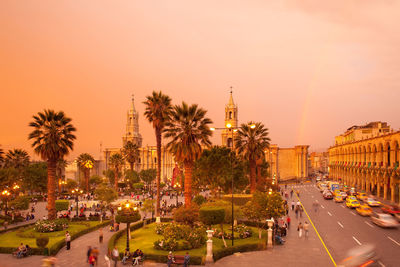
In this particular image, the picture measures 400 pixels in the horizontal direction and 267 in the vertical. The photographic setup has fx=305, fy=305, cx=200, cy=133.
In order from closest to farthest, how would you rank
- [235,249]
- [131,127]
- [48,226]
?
[235,249]
[48,226]
[131,127]

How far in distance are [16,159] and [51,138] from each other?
34.3 metres

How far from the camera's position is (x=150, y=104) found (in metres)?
40.3

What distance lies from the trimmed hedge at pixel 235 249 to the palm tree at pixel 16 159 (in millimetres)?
53295

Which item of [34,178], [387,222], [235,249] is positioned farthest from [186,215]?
[34,178]

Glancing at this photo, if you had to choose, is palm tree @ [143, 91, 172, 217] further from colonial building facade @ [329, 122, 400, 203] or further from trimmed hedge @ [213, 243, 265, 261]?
colonial building facade @ [329, 122, 400, 203]

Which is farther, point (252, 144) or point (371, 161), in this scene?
point (371, 161)

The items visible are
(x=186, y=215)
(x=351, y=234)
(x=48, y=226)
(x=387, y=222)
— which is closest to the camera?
(x=351, y=234)

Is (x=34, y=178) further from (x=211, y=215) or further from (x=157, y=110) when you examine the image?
(x=211, y=215)

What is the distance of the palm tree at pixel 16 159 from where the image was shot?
59.9m

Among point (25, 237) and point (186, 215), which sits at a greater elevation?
point (186, 215)

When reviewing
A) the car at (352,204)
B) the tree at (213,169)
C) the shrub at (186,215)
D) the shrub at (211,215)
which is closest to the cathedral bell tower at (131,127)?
the tree at (213,169)

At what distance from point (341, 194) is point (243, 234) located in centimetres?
3273

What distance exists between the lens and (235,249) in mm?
23047

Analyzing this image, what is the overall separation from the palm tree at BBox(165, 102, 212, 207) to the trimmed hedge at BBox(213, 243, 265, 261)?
10.1 m
